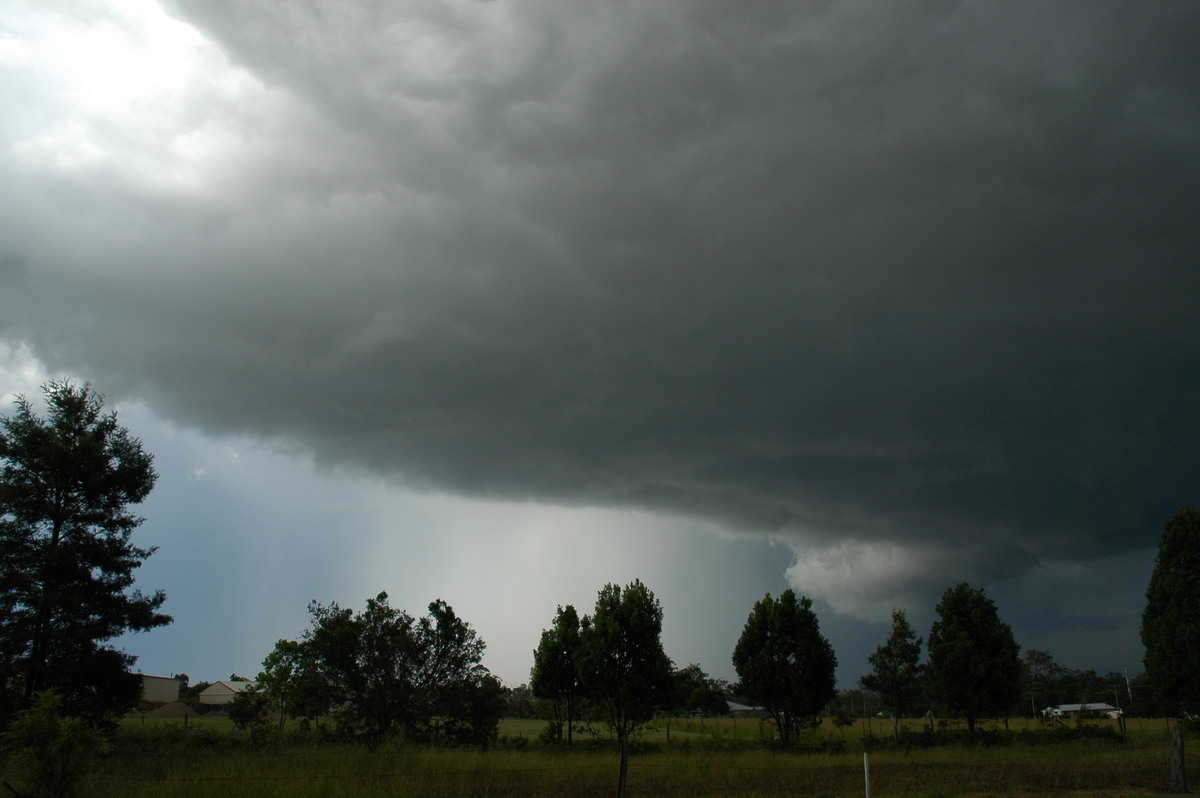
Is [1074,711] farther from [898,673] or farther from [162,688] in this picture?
[162,688]

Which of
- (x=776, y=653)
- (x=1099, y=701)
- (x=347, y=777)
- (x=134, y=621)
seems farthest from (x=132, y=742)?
(x=1099, y=701)

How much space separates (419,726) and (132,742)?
11.3m

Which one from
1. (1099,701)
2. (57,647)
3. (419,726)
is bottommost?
(1099,701)

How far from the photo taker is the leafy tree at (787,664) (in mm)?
35188

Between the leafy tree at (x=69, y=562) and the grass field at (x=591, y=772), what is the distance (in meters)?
3.11

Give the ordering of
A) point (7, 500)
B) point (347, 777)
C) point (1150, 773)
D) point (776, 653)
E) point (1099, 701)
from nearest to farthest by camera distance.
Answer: point (347, 777)
point (1150, 773)
point (7, 500)
point (776, 653)
point (1099, 701)

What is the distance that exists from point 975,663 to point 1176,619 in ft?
31.2

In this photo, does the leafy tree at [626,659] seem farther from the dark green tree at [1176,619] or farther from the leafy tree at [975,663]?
the dark green tree at [1176,619]

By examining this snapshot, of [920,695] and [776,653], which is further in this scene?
[920,695]

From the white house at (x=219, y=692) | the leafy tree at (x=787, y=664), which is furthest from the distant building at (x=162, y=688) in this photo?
the leafy tree at (x=787, y=664)

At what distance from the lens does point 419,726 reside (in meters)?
33.7

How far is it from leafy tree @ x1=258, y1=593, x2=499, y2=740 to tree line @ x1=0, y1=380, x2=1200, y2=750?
0.21 ft

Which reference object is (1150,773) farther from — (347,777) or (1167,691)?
(347,777)

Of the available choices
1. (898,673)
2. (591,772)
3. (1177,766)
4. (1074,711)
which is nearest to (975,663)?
(898,673)
